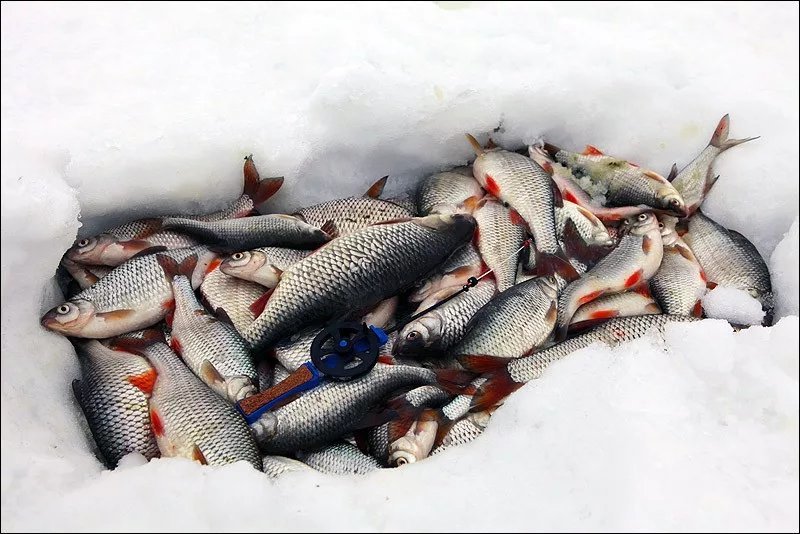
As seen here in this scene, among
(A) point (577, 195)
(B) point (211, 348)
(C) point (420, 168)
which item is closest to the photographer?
(B) point (211, 348)

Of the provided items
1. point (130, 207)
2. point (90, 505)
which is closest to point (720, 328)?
point (90, 505)

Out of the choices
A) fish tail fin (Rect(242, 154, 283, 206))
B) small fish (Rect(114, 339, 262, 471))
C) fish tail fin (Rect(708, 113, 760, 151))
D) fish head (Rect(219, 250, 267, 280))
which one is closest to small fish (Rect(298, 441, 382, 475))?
small fish (Rect(114, 339, 262, 471))

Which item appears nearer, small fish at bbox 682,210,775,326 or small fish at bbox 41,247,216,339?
small fish at bbox 41,247,216,339

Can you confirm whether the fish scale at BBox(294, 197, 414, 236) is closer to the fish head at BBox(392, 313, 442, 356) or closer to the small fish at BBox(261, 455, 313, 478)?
the fish head at BBox(392, 313, 442, 356)

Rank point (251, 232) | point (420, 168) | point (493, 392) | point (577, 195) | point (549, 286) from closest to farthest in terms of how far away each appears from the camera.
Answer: point (493, 392) < point (549, 286) < point (251, 232) < point (577, 195) < point (420, 168)

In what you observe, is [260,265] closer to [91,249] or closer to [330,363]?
[330,363]

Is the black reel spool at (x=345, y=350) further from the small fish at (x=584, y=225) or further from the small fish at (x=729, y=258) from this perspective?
the small fish at (x=729, y=258)

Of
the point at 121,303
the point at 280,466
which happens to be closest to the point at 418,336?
the point at 280,466

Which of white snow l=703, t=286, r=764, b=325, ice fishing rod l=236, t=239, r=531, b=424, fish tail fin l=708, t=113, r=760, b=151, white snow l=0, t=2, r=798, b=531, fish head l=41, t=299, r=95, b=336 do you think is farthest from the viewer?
fish tail fin l=708, t=113, r=760, b=151
